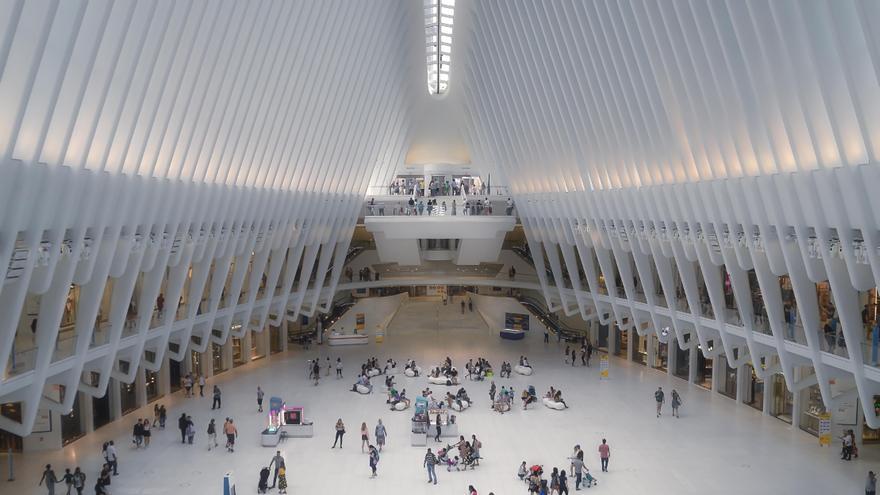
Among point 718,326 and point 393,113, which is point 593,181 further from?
point 393,113

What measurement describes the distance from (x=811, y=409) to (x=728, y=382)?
5.03m

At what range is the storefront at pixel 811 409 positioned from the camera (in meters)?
22.6

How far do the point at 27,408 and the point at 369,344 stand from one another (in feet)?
80.2

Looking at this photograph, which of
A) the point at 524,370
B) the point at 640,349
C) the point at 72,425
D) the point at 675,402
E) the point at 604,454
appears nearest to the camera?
the point at 604,454

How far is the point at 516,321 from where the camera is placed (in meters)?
40.8

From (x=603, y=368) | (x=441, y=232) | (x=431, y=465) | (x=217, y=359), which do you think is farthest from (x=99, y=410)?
(x=603, y=368)

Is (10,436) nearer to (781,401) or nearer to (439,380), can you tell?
(439,380)

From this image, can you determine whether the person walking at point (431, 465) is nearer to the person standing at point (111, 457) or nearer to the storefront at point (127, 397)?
the person standing at point (111, 457)

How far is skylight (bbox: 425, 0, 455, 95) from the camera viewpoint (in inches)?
1275

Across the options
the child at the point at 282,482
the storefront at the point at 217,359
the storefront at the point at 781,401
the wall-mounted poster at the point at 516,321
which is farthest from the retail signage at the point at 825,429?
the storefront at the point at 217,359

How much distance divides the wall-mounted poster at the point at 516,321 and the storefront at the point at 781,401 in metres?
17.3

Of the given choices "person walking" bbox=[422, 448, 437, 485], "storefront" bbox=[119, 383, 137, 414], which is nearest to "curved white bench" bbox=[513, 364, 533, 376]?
"person walking" bbox=[422, 448, 437, 485]

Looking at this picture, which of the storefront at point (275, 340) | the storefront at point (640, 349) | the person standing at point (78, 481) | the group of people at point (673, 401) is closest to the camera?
the person standing at point (78, 481)

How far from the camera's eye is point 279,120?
23438 millimetres
